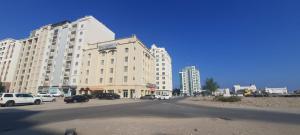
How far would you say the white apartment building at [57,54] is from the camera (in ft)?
246

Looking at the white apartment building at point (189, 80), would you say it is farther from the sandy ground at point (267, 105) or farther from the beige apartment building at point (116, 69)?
the sandy ground at point (267, 105)

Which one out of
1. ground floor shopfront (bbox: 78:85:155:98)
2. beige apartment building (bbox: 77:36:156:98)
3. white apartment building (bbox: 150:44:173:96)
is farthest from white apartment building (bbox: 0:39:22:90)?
white apartment building (bbox: 150:44:173:96)

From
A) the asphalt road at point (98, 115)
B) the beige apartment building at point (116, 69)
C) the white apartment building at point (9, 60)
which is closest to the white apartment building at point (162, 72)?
the beige apartment building at point (116, 69)

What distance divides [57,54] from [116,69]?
30.0 meters

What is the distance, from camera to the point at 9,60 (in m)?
95.4

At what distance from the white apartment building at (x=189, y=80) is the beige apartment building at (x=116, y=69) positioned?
107 m

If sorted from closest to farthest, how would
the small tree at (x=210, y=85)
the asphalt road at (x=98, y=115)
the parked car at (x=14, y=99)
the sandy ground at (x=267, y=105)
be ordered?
the asphalt road at (x=98, y=115)
the sandy ground at (x=267, y=105)
the parked car at (x=14, y=99)
the small tree at (x=210, y=85)

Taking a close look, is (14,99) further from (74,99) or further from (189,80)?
(189,80)

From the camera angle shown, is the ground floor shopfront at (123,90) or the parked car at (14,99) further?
the ground floor shopfront at (123,90)

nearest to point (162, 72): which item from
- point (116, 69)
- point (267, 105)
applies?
point (116, 69)

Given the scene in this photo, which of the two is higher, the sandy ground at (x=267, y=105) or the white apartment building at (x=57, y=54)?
the white apartment building at (x=57, y=54)

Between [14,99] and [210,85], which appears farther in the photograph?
[210,85]

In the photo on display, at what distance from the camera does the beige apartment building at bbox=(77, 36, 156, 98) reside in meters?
65.8

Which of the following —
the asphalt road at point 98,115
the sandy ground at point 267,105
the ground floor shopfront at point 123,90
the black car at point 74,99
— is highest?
the ground floor shopfront at point 123,90
